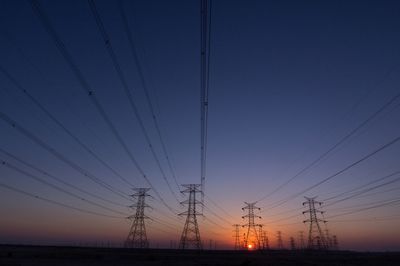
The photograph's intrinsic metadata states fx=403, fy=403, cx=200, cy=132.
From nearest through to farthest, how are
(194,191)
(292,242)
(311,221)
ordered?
(194,191), (311,221), (292,242)

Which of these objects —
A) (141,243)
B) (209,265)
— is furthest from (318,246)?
(209,265)

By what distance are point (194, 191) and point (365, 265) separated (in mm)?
31801

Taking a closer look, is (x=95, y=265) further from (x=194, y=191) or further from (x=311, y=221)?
(x=311, y=221)

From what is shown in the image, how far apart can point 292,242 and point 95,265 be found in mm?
146304

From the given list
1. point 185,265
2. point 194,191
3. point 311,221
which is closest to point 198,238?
point 194,191

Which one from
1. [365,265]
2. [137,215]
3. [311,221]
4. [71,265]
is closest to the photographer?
[71,265]

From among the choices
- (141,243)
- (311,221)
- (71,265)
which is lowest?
(71,265)

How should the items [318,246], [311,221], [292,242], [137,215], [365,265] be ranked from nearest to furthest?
[365,265] → [137,215] → [311,221] → [318,246] → [292,242]

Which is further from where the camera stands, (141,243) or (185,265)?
(141,243)

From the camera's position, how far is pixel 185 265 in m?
44.3

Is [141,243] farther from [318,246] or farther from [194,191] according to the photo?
[318,246]

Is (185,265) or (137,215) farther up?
(137,215)

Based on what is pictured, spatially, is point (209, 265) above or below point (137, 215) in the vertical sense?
below

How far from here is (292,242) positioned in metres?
176
